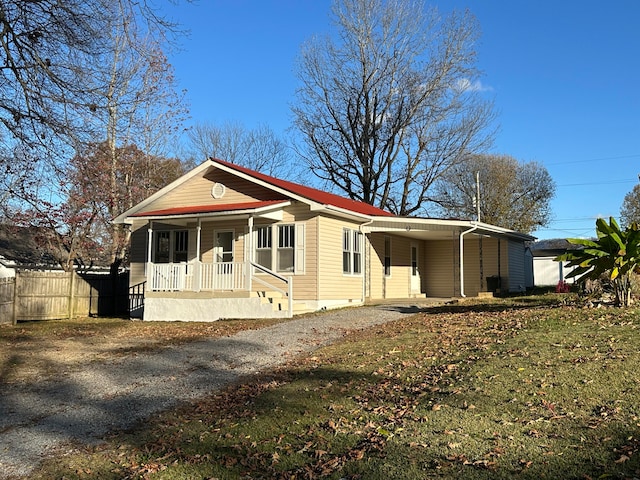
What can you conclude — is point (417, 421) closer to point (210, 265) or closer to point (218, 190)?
point (210, 265)

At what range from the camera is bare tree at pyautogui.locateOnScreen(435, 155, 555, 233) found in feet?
144

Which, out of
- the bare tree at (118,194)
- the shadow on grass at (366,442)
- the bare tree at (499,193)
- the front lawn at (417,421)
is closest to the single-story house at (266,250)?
the bare tree at (118,194)

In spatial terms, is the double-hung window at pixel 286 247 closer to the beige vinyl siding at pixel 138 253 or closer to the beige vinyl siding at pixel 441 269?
the beige vinyl siding at pixel 138 253

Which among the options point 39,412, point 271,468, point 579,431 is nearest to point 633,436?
point 579,431

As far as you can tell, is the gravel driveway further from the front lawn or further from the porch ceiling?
the porch ceiling

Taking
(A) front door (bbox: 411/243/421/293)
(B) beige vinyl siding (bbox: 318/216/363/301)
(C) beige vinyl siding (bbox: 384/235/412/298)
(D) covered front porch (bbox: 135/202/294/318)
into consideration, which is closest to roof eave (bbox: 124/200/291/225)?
(D) covered front porch (bbox: 135/202/294/318)

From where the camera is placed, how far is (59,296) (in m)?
19.7

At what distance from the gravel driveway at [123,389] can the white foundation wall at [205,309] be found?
3272 millimetres

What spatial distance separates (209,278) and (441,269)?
1116 cm

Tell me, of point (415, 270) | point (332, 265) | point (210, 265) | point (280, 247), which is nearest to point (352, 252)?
point (332, 265)

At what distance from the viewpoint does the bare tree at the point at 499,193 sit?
144 feet

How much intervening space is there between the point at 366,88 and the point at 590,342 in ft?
87.8

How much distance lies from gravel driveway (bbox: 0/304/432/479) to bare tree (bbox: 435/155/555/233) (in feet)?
107

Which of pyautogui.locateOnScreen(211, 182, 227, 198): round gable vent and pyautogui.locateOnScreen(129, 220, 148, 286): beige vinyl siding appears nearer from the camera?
pyautogui.locateOnScreen(211, 182, 227, 198): round gable vent
